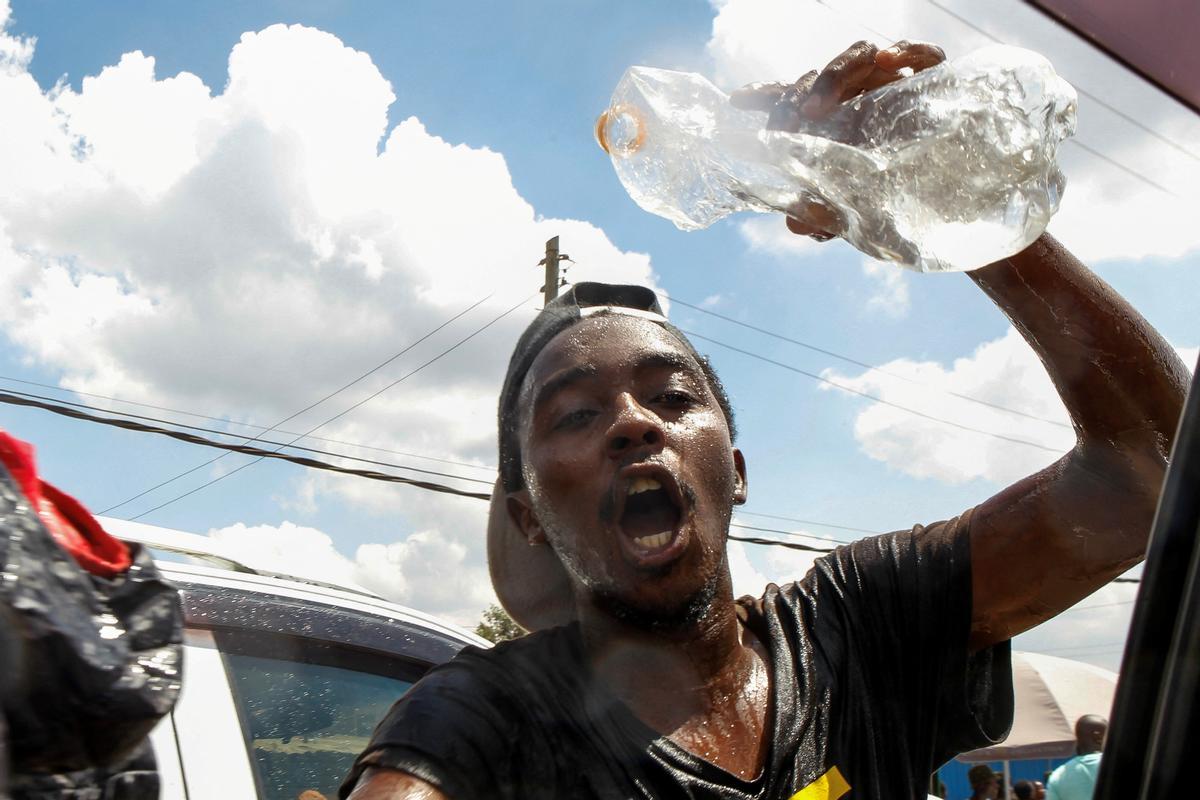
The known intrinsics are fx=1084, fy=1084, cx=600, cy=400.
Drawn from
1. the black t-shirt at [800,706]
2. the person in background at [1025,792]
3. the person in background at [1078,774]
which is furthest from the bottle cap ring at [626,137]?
the person in background at [1025,792]

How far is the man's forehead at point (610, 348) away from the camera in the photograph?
2113 millimetres

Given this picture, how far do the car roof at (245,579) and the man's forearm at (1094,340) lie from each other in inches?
63.1

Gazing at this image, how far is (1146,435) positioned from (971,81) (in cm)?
75

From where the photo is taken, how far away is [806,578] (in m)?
2.10

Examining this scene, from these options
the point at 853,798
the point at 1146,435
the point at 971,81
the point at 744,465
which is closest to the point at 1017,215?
the point at 971,81

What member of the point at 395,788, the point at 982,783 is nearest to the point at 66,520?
the point at 395,788

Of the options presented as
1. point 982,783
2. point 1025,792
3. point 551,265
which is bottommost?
point 1025,792

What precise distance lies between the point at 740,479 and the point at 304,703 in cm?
112

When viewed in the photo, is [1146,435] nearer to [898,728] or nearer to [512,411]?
[898,728]

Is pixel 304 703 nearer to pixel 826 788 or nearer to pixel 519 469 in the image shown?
pixel 519 469

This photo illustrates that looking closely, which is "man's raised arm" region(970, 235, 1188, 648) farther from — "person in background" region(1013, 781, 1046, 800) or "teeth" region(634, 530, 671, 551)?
"person in background" region(1013, 781, 1046, 800)

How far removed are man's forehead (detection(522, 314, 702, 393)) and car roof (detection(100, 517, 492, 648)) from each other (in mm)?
780

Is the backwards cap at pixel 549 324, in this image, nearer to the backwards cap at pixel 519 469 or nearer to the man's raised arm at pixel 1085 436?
the backwards cap at pixel 519 469

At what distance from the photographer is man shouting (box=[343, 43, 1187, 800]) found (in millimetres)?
1762
